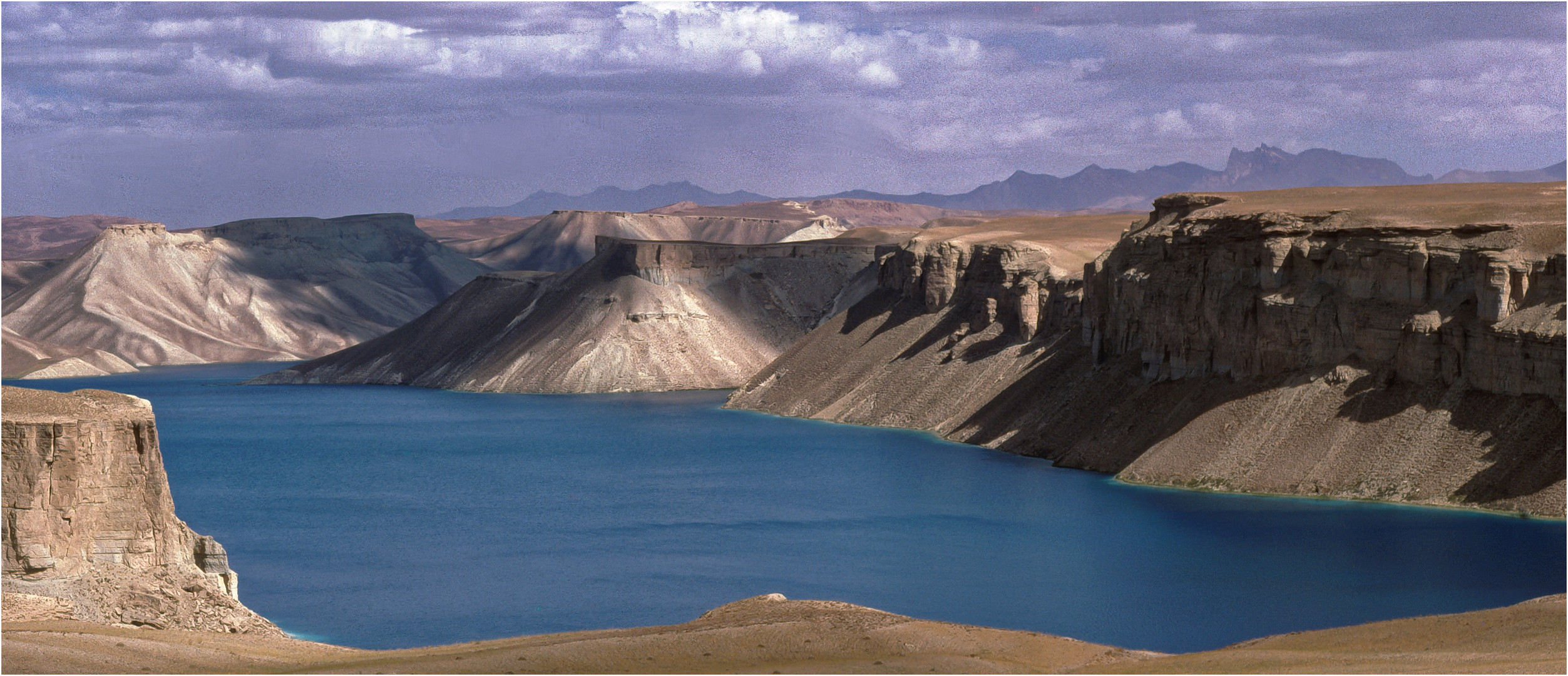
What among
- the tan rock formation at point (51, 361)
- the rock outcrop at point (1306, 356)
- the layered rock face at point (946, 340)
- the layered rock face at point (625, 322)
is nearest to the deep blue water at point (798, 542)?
the rock outcrop at point (1306, 356)

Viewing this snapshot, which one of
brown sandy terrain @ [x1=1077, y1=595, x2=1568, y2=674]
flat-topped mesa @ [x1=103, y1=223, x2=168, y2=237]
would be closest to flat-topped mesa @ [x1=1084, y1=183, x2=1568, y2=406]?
brown sandy terrain @ [x1=1077, y1=595, x2=1568, y2=674]

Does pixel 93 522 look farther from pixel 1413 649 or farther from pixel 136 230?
pixel 136 230

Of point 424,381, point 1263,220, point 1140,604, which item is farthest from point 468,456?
point 424,381

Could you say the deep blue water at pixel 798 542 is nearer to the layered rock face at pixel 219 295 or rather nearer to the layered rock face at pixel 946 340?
the layered rock face at pixel 946 340

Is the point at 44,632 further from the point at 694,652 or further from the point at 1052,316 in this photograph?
the point at 1052,316

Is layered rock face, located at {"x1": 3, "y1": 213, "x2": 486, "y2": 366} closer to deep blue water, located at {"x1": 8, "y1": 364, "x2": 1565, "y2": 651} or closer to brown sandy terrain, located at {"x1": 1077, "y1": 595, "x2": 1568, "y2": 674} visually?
deep blue water, located at {"x1": 8, "y1": 364, "x2": 1565, "y2": 651}
